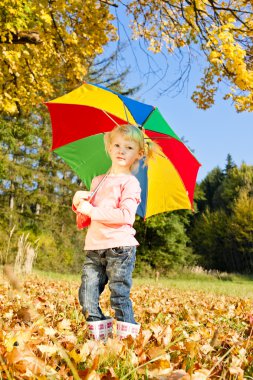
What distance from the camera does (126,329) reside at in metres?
2.45

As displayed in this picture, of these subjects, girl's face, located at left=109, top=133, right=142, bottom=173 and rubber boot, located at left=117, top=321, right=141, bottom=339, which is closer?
rubber boot, located at left=117, top=321, right=141, bottom=339

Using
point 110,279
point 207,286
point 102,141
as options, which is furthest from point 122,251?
point 207,286

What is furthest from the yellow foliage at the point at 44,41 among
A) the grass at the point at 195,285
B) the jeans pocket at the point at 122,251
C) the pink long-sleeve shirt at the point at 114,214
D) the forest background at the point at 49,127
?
the jeans pocket at the point at 122,251

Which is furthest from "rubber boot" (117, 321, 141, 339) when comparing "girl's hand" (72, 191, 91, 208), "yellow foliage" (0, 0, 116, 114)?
"yellow foliage" (0, 0, 116, 114)

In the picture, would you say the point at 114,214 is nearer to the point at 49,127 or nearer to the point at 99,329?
the point at 99,329

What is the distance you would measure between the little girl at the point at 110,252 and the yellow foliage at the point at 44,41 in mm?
5268

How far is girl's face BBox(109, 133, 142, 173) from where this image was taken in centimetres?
268

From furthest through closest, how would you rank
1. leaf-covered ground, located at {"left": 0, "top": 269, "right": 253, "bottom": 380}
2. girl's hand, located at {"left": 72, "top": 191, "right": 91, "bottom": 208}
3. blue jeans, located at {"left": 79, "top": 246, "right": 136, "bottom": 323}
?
girl's hand, located at {"left": 72, "top": 191, "right": 91, "bottom": 208} < blue jeans, located at {"left": 79, "top": 246, "right": 136, "bottom": 323} < leaf-covered ground, located at {"left": 0, "top": 269, "right": 253, "bottom": 380}

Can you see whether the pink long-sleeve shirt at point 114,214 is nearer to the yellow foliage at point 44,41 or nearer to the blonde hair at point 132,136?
the blonde hair at point 132,136

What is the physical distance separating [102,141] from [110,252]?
40.4 inches

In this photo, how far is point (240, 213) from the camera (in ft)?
112

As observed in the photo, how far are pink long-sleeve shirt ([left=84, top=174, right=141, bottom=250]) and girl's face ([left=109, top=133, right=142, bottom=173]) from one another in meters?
0.09

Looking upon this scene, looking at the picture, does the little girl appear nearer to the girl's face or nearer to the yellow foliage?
the girl's face

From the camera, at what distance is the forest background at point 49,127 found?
7062mm
